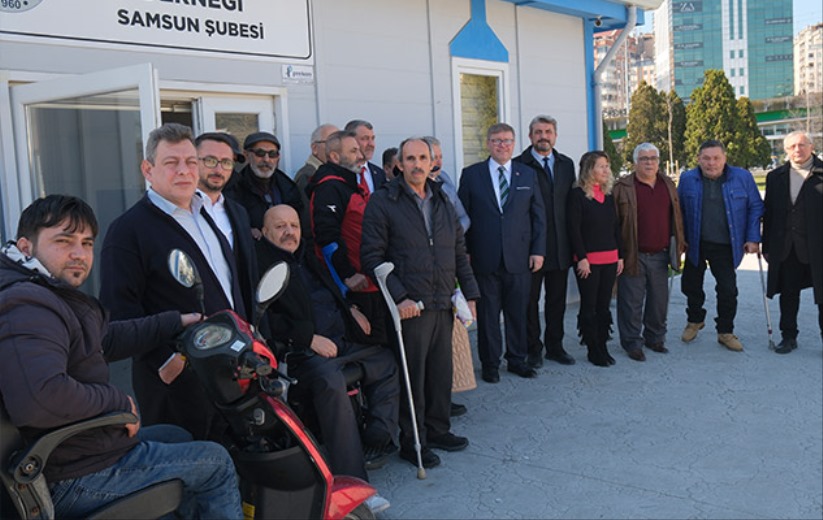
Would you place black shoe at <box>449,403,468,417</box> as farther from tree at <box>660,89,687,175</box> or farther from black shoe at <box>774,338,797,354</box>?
tree at <box>660,89,687,175</box>

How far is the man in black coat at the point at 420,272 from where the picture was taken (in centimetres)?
413

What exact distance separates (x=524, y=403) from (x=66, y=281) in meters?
3.62

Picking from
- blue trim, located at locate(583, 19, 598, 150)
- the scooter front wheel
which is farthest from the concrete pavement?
blue trim, located at locate(583, 19, 598, 150)

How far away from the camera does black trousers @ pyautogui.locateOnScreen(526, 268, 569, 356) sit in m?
6.01

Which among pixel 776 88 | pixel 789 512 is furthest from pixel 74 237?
pixel 776 88

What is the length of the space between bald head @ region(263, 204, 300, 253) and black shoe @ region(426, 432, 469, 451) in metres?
1.43

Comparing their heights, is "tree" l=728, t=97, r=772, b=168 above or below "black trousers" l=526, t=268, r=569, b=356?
above

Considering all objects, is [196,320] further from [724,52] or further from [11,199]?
[724,52]

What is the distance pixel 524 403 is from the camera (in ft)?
16.9

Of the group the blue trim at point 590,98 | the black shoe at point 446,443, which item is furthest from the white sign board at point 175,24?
the blue trim at point 590,98

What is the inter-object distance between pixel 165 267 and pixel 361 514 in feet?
4.07

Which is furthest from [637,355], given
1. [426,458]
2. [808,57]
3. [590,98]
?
[808,57]

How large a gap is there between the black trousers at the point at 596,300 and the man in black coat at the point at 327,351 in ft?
7.72

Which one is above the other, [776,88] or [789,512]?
[776,88]
